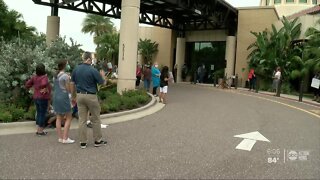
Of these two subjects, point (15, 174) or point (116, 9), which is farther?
point (116, 9)

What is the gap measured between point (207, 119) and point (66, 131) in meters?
5.50

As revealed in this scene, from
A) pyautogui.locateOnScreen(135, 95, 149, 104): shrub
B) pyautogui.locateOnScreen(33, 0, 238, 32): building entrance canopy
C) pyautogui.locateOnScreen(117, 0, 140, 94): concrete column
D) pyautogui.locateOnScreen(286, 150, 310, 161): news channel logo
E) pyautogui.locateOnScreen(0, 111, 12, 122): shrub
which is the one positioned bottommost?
pyautogui.locateOnScreen(286, 150, 310, 161): news channel logo

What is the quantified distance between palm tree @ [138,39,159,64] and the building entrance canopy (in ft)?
11.7

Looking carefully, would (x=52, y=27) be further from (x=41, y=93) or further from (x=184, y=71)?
(x=41, y=93)

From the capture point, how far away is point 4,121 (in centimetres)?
976

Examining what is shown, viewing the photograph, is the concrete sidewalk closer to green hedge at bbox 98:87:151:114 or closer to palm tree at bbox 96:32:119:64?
green hedge at bbox 98:87:151:114

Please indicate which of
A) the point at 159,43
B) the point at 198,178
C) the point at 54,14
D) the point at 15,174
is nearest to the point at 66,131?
the point at 15,174

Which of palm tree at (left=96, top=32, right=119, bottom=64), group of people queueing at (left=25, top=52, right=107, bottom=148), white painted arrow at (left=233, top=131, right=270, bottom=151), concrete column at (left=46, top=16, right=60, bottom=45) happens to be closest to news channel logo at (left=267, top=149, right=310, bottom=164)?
white painted arrow at (left=233, top=131, right=270, bottom=151)

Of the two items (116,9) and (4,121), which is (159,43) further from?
(4,121)

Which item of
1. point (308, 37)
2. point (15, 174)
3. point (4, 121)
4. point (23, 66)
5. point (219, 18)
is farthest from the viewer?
point (219, 18)

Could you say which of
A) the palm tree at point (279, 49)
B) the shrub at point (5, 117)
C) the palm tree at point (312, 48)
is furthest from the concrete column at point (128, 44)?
the palm tree at point (279, 49)

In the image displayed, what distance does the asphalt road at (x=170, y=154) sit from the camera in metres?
A: 6.06

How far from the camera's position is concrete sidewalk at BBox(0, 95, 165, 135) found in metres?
9.30

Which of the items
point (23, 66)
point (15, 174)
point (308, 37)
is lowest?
point (15, 174)
